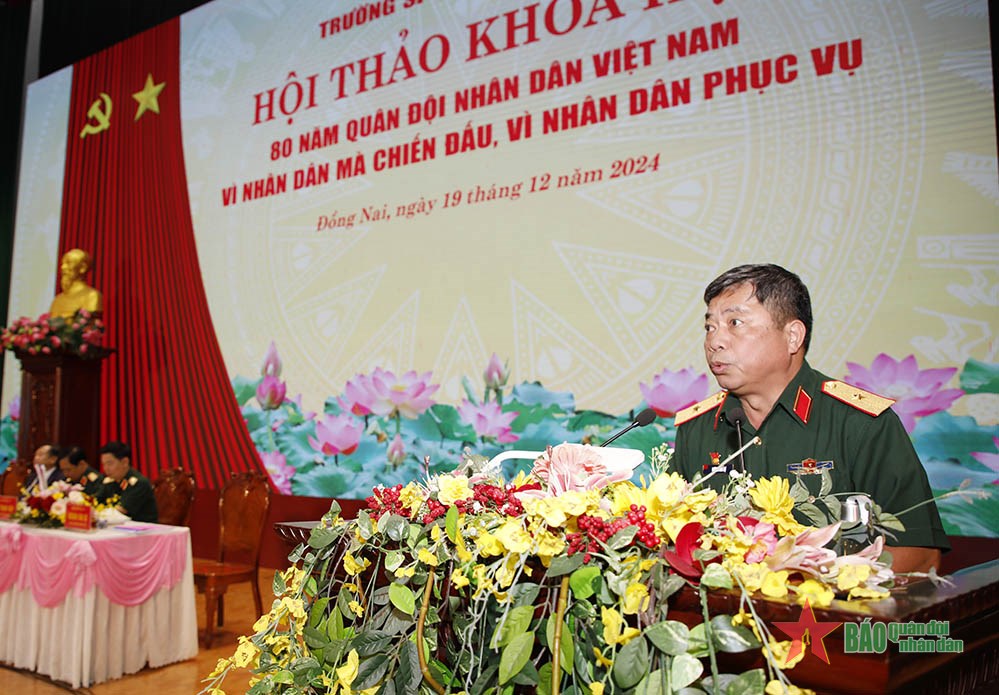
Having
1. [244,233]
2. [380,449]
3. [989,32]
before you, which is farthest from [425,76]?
[989,32]

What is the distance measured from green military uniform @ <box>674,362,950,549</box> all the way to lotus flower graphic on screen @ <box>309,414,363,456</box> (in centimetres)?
332

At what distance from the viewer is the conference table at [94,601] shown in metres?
3.22

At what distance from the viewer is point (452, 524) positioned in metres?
0.95

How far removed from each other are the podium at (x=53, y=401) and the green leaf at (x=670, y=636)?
6.21 meters

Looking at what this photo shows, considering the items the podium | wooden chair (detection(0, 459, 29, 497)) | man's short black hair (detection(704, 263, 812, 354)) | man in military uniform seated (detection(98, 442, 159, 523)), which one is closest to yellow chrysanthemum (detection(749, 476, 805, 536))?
man's short black hair (detection(704, 263, 812, 354))

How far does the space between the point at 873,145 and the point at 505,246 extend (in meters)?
1.89

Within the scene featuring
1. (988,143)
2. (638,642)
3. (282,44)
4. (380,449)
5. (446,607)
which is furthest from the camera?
(282,44)

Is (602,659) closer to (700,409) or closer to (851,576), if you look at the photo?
(851,576)

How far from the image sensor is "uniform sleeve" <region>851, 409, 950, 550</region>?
4.72 ft

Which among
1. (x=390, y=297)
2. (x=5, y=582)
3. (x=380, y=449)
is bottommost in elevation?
(x=5, y=582)

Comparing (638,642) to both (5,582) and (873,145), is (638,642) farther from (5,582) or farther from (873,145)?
(5,582)

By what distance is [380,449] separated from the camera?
476cm

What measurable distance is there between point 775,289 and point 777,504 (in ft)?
2.76

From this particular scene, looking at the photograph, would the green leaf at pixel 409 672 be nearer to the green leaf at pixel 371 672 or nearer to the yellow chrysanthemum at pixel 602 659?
the green leaf at pixel 371 672
